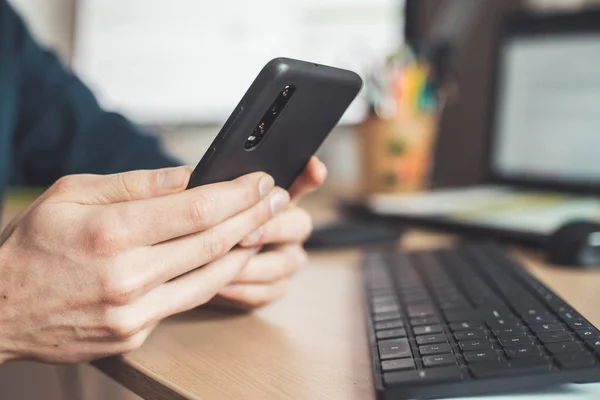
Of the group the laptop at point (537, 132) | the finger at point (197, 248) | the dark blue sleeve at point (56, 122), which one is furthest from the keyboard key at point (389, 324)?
the dark blue sleeve at point (56, 122)

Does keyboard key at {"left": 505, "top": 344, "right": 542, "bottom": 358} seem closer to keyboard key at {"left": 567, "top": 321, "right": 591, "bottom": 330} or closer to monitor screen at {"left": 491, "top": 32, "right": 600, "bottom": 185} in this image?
keyboard key at {"left": 567, "top": 321, "right": 591, "bottom": 330}

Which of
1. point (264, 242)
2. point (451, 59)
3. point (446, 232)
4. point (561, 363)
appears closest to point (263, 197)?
point (264, 242)

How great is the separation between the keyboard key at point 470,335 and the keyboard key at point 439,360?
0.03 metres

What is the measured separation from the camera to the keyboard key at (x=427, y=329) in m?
0.37

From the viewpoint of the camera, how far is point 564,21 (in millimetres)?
889

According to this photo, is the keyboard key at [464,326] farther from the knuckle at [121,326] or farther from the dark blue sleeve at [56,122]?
the dark blue sleeve at [56,122]

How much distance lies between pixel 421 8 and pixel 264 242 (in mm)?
799

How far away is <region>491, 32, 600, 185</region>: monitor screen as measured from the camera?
34.1 inches

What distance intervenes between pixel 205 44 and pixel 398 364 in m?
0.81

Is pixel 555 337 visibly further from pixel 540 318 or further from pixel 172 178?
pixel 172 178

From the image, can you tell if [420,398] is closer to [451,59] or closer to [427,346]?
[427,346]

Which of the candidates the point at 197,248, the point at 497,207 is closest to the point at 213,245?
the point at 197,248

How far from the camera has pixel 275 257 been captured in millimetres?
483

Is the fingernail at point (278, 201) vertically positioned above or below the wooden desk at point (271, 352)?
above
